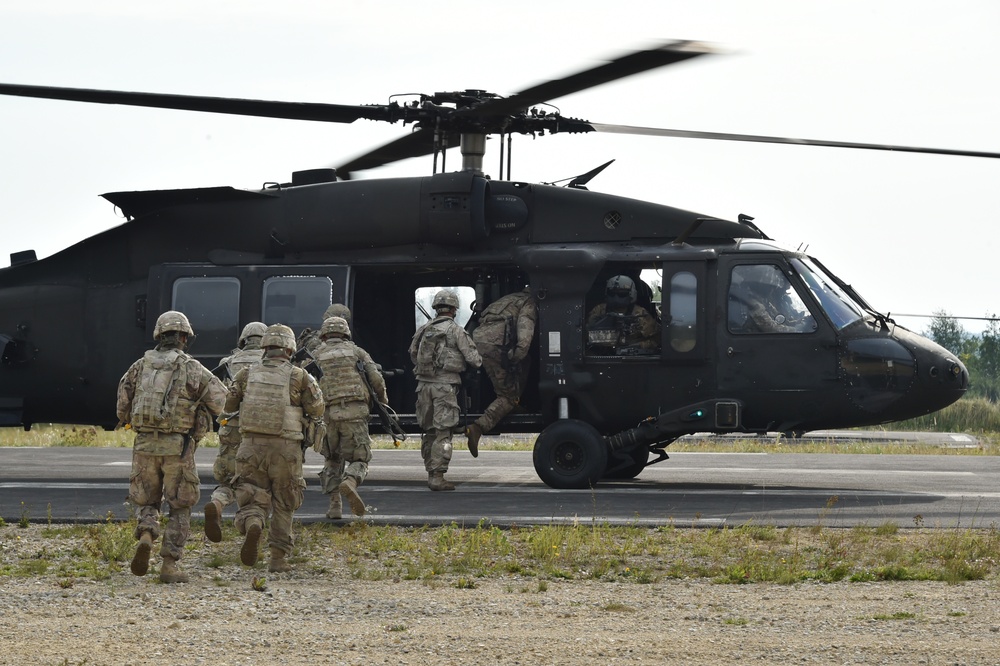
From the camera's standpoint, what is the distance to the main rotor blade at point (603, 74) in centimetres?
1023

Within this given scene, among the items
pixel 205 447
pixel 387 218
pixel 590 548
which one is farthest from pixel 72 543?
pixel 205 447

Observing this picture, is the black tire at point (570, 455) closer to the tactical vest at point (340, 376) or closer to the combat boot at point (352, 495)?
the tactical vest at point (340, 376)

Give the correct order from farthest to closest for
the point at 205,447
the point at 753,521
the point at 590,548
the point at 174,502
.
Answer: the point at 205,447, the point at 753,521, the point at 590,548, the point at 174,502

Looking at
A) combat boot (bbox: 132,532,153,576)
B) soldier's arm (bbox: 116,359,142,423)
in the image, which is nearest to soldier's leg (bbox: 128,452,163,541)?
combat boot (bbox: 132,532,153,576)

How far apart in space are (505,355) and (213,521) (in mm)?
5385

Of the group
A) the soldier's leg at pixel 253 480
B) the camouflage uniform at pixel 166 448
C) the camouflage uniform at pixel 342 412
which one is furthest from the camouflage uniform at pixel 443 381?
the camouflage uniform at pixel 166 448

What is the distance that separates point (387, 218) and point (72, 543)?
5.46 m

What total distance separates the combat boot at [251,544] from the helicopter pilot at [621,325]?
19.1 feet

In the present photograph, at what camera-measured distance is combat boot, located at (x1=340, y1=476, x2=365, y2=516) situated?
1094cm

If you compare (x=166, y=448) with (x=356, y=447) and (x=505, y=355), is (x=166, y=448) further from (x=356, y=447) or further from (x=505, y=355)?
(x=505, y=355)

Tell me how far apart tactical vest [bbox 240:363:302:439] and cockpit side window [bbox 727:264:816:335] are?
5.79 m

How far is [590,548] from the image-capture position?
1009 cm

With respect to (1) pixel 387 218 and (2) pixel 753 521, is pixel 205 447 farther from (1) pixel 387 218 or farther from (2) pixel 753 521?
(2) pixel 753 521

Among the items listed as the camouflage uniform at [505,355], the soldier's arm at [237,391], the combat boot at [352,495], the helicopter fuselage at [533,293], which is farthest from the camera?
the camouflage uniform at [505,355]
